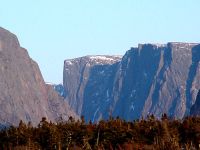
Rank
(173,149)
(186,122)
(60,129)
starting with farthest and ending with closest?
(60,129)
(186,122)
(173,149)

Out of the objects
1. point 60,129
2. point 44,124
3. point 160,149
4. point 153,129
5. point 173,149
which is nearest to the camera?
point 173,149

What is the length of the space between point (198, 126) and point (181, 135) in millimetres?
3296

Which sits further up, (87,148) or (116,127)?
(87,148)

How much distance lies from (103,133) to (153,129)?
10.7 metres

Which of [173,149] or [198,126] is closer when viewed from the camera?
[173,149]

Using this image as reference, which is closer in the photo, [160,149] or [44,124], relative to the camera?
[160,149]

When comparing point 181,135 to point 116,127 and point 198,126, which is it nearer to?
point 198,126

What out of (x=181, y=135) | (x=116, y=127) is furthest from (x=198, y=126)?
(x=116, y=127)

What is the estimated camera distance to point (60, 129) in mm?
96000

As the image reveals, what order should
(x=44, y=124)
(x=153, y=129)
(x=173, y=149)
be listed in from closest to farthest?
(x=173, y=149) < (x=153, y=129) < (x=44, y=124)

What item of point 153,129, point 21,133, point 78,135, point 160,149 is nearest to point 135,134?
point 153,129

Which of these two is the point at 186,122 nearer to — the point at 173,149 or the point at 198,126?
the point at 198,126

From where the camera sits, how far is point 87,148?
A: 18250 mm

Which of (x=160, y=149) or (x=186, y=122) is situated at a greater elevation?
(x=160, y=149)
